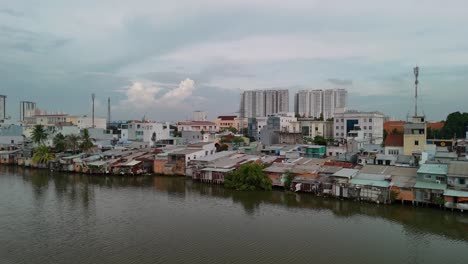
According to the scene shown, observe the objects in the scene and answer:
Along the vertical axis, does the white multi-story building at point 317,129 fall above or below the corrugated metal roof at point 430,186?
above

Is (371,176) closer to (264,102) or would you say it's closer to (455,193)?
(455,193)

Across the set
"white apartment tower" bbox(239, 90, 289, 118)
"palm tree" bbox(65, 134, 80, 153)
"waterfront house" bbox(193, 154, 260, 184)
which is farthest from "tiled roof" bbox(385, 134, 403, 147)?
"white apartment tower" bbox(239, 90, 289, 118)

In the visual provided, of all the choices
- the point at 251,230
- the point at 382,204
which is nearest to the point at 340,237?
the point at 251,230

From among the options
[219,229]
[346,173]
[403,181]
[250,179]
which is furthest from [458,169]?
[219,229]

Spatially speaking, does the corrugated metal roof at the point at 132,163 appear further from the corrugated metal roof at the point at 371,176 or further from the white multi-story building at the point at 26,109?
the white multi-story building at the point at 26,109

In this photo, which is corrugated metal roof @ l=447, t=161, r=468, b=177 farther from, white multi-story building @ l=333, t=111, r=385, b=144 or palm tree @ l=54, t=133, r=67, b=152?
palm tree @ l=54, t=133, r=67, b=152

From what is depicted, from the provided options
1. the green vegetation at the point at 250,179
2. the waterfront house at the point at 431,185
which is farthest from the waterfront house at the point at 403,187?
the green vegetation at the point at 250,179
